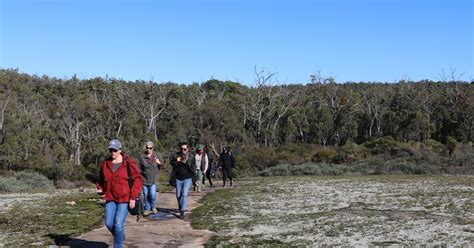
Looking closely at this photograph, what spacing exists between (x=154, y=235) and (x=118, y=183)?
3066 millimetres

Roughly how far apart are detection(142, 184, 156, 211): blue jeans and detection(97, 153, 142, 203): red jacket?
4.49m

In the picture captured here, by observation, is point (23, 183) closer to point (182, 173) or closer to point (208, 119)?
point (182, 173)

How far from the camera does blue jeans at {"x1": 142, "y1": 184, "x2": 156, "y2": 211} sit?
13.0m

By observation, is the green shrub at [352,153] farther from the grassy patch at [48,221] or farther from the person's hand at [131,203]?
the person's hand at [131,203]

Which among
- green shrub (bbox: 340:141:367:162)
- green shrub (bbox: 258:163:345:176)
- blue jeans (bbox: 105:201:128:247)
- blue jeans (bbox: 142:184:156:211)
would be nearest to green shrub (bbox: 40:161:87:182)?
green shrub (bbox: 258:163:345:176)

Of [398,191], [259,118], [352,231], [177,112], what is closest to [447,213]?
[352,231]

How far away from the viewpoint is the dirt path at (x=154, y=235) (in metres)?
10.2

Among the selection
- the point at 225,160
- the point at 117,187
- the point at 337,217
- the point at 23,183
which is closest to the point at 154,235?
the point at 117,187

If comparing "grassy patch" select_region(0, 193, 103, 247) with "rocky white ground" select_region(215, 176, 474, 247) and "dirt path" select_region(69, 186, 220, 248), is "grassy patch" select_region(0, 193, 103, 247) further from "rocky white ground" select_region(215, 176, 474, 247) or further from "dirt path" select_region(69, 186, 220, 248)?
"rocky white ground" select_region(215, 176, 474, 247)

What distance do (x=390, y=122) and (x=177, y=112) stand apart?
32150 millimetres

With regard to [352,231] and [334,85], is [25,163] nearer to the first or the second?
[352,231]

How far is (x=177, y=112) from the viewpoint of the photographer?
84.3 m

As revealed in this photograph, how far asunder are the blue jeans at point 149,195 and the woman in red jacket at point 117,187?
4.45 metres

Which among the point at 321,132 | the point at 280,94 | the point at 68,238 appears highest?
the point at 280,94
